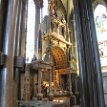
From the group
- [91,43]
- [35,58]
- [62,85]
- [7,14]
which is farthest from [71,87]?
[7,14]

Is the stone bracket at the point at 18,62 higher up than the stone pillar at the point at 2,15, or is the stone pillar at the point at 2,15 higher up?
the stone pillar at the point at 2,15

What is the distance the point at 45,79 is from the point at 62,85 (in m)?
2.01

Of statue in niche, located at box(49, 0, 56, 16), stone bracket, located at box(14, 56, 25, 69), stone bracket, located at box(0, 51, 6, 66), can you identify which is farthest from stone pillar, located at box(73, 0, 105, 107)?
statue in niche, located at box(49, 0, 56, 16)

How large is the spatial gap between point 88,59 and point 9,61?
7.20 ft

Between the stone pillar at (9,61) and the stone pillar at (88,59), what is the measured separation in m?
2.03

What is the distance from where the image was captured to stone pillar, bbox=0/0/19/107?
4.32 feet

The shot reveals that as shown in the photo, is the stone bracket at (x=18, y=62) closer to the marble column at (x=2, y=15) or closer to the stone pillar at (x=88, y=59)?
the marble column at (x=2, y=15)

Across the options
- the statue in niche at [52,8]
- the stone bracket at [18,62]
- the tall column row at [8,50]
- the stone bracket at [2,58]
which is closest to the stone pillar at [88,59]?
the stone bracket at [18,62]

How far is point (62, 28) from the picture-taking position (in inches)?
563

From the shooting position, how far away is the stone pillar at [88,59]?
3.14m

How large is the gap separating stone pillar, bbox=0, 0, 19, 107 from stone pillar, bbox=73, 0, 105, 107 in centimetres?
203

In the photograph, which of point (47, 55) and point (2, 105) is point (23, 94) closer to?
point (47, 55)

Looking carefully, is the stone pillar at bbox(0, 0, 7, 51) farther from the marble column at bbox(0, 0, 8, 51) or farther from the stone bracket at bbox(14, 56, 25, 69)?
the stone bracket at bbox(14, 56, 25, 69)

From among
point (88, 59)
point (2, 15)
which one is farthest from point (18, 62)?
point (88, 59)
